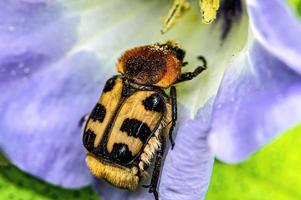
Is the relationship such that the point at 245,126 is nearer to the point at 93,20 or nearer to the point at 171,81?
the point at 171,81

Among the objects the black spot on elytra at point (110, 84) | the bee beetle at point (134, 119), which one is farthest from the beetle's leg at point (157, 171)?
the black spot on elytra at point (110, 84)

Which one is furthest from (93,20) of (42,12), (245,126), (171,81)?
(245,126)

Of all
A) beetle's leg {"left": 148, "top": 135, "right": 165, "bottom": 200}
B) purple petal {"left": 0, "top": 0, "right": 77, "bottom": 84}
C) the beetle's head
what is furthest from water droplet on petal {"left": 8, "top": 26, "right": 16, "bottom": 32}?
beetle's leg {"left": 148, "top": 135, "right": 165, "bottom": 200}

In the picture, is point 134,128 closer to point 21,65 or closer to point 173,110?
point 173,110

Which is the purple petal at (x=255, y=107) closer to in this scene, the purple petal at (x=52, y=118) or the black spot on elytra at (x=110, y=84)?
the black spot on elytra at (x=110, y=84)

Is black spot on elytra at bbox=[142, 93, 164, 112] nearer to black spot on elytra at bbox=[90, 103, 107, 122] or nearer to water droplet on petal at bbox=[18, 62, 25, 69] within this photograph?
black spot on elytra at bbox=[90, 103, 107, 122]

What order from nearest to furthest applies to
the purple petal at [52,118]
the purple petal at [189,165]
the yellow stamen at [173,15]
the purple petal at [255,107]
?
the purple petal at [255,107] < the purple petal at [189,165] < the purple petal at [52,118] < the yellow stamen at [173,15]

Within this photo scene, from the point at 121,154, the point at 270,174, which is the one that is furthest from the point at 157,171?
the point at 270,174
